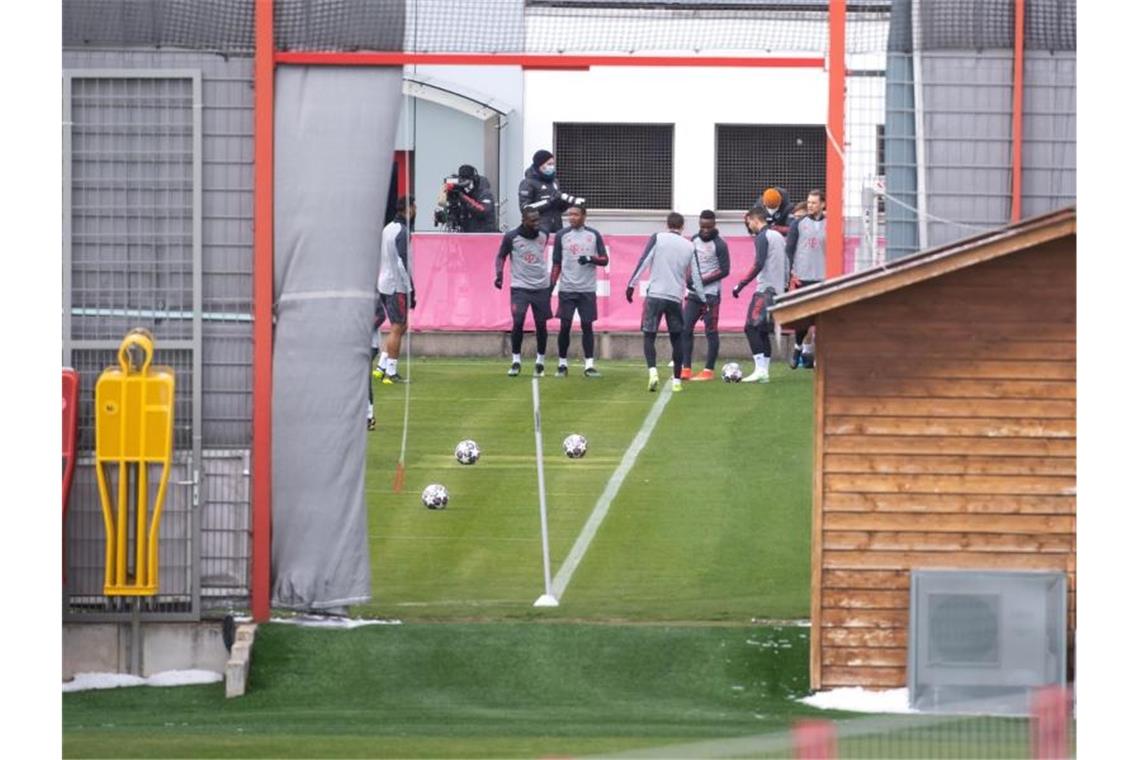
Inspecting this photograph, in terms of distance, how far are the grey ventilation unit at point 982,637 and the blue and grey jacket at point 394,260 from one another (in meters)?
13.3

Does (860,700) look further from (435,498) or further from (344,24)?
(435,498)

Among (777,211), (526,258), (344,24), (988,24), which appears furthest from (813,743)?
(777,211)

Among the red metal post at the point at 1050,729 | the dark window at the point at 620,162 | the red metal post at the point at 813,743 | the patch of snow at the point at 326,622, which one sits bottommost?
the patch of snow at the point at 326,622

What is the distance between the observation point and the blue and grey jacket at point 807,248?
27.5 m

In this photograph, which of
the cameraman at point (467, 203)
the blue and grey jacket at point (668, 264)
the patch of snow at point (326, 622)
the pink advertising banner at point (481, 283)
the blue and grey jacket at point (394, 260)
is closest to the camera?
the patch of snow at point (326, 622)

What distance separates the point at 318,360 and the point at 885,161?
12.0 ft

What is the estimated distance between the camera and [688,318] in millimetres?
27844

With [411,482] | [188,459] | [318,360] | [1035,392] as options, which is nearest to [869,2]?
[1035,392]

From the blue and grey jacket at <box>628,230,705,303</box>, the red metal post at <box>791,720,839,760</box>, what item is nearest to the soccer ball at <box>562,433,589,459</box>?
the blue and grey jacket at <box>628,230,705,303</box>

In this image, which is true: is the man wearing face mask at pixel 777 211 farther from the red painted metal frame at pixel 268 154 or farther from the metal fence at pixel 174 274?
the metal fence at pixel 174 274

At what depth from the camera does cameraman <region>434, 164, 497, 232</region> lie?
33.7 m

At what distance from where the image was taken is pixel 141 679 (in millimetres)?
14711

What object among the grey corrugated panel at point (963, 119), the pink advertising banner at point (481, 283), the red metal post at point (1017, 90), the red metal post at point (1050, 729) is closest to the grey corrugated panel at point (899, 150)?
the grey corrugated panel at point (963, 119)

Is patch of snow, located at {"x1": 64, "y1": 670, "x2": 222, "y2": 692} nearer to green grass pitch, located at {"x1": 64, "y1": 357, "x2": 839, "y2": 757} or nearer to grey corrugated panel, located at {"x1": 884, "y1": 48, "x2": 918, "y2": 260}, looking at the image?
green grass pitch, located at {"x1": 64, "y1": 357, "x2": 839, "y2": 757}
